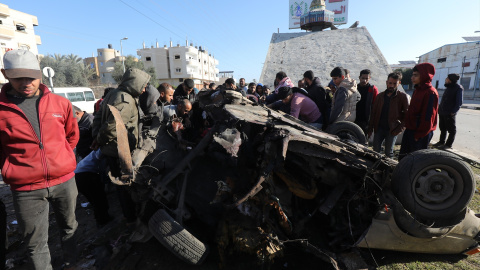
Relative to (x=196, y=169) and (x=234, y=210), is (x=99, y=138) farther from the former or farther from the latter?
(x=234, y=210)

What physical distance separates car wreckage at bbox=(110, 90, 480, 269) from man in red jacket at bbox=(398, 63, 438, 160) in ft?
3.92

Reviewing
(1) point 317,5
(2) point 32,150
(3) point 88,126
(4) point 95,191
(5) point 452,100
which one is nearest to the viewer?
(2) point 32,150

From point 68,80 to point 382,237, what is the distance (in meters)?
37.6

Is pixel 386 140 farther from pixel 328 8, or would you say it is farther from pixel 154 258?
pixel 328 8

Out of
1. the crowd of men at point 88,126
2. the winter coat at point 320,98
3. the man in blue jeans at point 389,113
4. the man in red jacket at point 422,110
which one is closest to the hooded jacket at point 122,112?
the crowd of men at point 88,126

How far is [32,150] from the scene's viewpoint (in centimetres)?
201

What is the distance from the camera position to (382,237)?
7.44ft

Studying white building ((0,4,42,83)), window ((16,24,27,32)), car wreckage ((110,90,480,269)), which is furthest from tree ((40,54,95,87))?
car wreckage ((110,90,480,269))

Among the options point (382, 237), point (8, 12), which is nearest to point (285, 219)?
point (382, 237)

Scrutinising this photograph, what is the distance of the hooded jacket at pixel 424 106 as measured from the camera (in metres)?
3.38

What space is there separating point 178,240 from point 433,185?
2.51 meters

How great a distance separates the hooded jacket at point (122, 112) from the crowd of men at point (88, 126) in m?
0.01

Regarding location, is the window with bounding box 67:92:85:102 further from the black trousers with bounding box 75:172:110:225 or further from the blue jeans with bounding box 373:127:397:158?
the blue jeans with bounding box 373:127:397:158

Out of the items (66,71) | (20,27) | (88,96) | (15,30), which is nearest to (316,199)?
(88,96)
